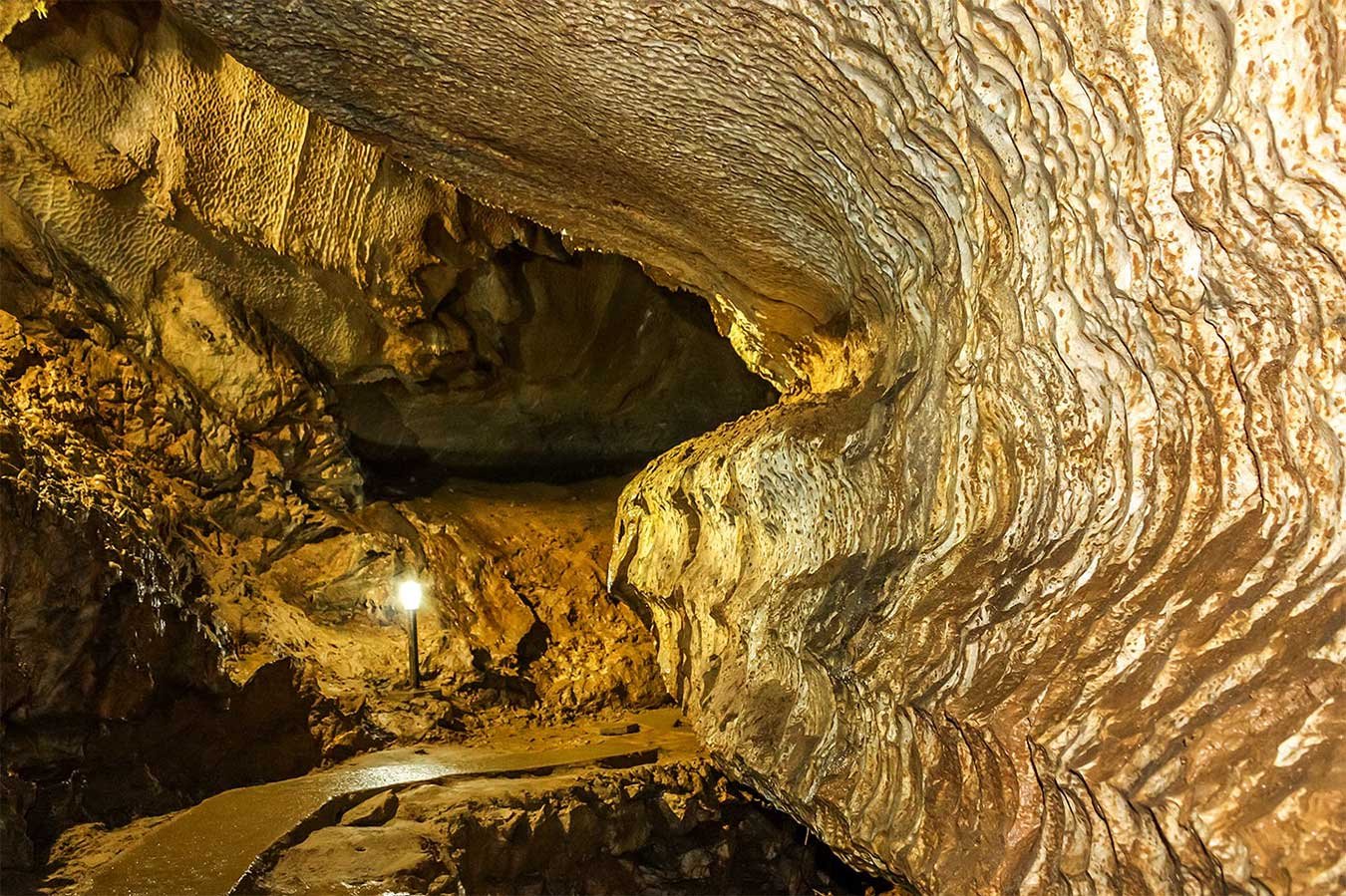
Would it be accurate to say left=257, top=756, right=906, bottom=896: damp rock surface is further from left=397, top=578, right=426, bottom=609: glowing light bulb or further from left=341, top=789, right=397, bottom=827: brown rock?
left=397, top=578, right=426, bottom=609: glowing light bulb

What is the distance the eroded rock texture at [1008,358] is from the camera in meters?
2.10

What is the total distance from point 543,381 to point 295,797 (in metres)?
4.33

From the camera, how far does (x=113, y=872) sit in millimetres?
4461

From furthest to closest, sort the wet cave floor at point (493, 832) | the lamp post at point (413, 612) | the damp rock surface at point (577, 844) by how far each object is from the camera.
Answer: the lamp post at point (413, 612) → the damp rock surface at point (577, 844) → the wet cave floor at point (493, 832)

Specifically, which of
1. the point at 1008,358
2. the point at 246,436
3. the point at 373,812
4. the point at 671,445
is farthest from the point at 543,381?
the point at 1008,358

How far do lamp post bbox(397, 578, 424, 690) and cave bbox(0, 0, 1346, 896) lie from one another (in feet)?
0.14

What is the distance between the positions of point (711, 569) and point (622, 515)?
4.28ft

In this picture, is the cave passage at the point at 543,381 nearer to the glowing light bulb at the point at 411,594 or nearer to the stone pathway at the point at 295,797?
the glowing light bulb at the point at 411,594

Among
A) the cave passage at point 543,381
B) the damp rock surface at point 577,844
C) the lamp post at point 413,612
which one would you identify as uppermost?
the cave passage at point 543,381

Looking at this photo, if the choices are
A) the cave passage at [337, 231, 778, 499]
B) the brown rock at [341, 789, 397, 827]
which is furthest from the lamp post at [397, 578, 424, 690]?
the brown rock at [341, 789, 397, 827]

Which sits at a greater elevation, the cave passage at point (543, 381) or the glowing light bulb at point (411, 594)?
the cave passage at point (543, 381)

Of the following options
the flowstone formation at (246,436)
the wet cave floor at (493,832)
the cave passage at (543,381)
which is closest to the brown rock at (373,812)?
the wet cave floor at (493,832)

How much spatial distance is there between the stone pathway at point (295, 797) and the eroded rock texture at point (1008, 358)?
2281 millimetres

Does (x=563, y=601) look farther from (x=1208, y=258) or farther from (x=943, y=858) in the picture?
(x=1208, y=258)
